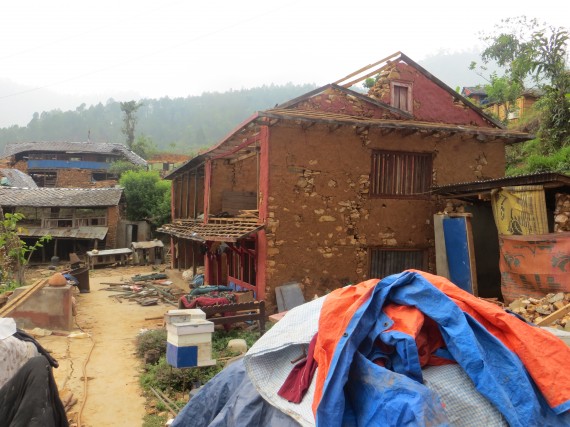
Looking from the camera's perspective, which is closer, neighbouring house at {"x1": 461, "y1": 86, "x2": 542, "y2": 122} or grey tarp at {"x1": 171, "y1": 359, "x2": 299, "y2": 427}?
grey tarp at {"x1": 171, "y1": 359, "x2": 299, "y2": 427}

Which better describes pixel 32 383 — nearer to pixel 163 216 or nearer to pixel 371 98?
pixel 371 98

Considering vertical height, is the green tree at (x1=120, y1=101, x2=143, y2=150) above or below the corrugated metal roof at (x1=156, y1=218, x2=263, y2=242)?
above

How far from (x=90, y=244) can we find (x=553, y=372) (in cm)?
3041

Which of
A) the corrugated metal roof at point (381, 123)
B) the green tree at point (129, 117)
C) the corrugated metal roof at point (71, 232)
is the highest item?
the green tree at point (129, 117)

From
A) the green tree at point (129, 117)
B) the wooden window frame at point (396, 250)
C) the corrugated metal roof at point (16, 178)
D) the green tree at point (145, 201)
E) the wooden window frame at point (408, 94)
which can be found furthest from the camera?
the green tree at point (129, 117)

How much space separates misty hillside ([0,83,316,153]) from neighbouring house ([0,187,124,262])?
4723cm

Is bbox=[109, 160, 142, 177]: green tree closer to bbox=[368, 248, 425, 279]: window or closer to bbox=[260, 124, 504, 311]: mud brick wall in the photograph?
bbox=[260, 124, 504, 311]: mud brick wall

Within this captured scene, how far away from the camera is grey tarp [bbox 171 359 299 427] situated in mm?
3406

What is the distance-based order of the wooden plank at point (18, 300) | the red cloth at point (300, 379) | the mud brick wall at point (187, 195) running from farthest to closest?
the mud brick wall at point (187, 195)
the wooden plank at point (18, 300)
the red cloth at point (300, 379)

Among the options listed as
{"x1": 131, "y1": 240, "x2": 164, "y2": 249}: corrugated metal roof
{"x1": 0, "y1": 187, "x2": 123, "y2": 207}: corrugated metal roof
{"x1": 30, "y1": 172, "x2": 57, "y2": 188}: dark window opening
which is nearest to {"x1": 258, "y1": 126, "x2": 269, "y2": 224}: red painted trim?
{"x1": 131, "y1": 240, "x2": 164, "y2": 249}: corrugated metal roof

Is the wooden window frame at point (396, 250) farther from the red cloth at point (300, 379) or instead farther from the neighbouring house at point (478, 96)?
the neighbouring house at point (478, 96)

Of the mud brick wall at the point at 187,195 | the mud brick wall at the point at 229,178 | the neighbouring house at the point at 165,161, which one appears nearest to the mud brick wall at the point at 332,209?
the mud brick wall at the point at 229,178

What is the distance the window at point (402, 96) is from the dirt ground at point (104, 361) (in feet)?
28.4

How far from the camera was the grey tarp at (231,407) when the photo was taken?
3406mm
